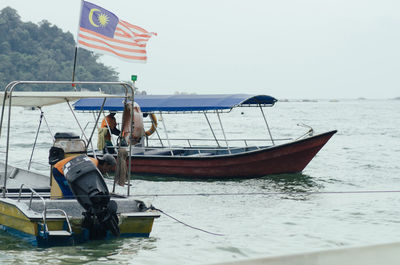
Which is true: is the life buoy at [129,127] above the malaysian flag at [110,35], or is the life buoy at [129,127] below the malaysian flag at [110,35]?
A: below

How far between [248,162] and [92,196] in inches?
338

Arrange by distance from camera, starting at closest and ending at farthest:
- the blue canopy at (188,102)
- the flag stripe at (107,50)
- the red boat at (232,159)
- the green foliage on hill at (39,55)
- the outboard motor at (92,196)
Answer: the outboard motor at (92,196) → the flag stripe at (107,50) → the red boat at (232,159) → the blue canopy at (188,102) → the green foliage on hill at (39,55)

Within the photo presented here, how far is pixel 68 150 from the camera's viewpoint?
7.43 meters

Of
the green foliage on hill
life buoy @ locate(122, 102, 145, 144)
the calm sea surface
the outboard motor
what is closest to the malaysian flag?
life buoy @ locate(122, 102, 145, 144)

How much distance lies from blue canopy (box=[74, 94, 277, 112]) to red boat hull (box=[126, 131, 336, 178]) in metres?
1.30

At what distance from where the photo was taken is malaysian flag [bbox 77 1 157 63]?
9836mm

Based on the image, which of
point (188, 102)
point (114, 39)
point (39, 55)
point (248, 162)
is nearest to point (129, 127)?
point (114, 39)

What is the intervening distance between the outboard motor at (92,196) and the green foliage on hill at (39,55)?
99.1m

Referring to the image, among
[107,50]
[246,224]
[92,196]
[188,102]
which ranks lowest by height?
[246,224]

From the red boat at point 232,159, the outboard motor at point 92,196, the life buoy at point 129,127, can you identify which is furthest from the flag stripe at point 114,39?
the red boat at point 232,159

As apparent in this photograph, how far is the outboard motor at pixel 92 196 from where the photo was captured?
6613 mm

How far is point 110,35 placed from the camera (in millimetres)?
9922

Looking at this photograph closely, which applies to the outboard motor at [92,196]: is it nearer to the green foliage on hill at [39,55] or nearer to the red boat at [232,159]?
the red boat at [232,159]

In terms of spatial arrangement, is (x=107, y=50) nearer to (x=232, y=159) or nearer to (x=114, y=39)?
(x=114, y=39)
